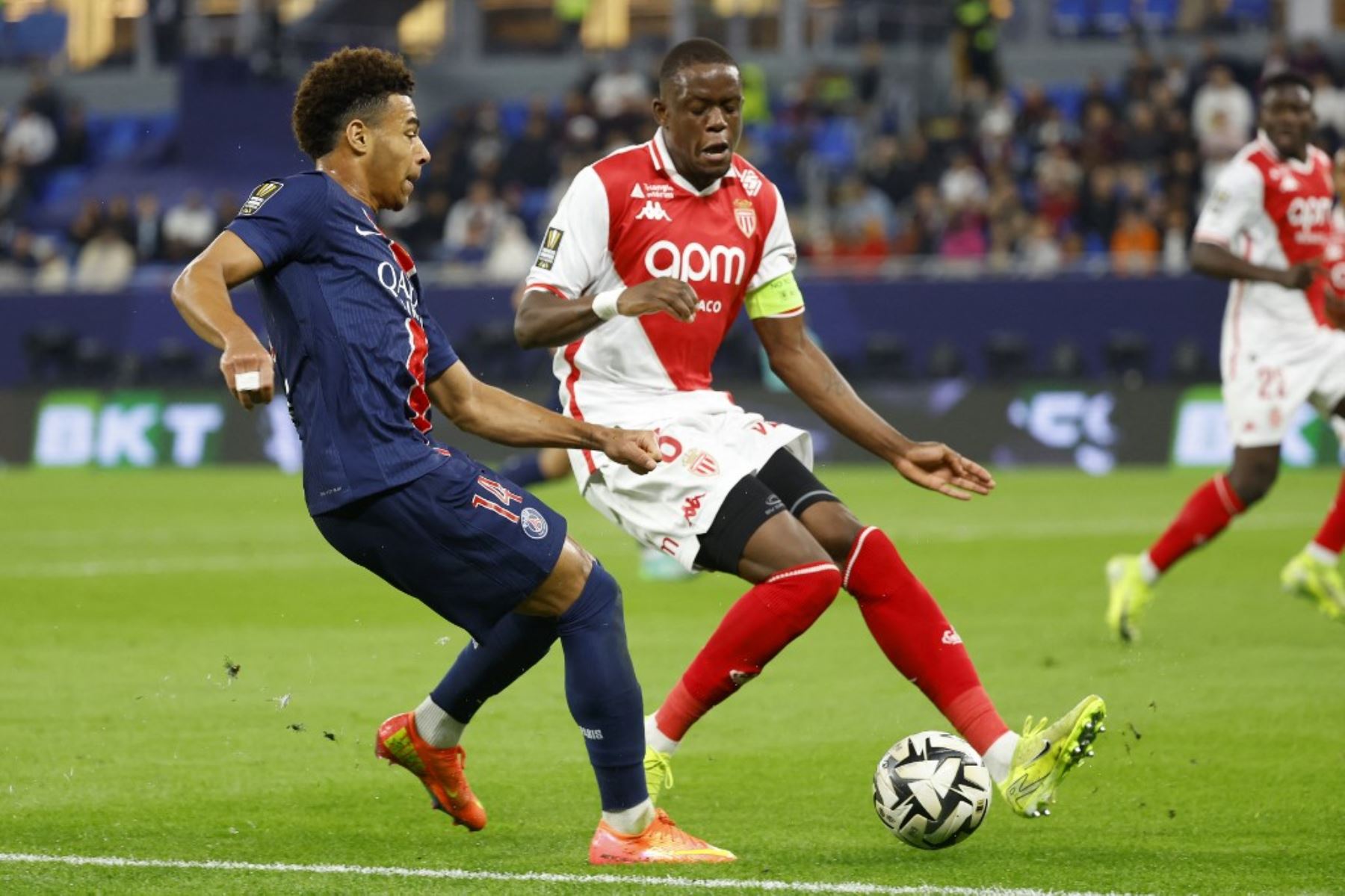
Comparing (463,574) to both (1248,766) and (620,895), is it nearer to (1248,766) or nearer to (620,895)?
(620,895)

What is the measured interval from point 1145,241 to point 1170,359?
195cm

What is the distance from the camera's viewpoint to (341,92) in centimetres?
534

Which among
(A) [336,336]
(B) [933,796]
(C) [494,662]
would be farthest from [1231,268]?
(A) [336,336]

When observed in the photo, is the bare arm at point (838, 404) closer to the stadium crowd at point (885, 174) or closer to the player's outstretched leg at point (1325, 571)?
the player's outstretched leg at point (1325, 571)

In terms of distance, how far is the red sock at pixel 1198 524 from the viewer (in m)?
9.81

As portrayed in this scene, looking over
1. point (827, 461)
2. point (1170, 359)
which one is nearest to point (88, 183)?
point (827, 461)

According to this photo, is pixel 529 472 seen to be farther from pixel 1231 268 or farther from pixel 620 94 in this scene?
pixel 620 94

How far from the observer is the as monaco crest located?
6422 mm

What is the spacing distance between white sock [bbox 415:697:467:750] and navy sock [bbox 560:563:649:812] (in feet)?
2.01

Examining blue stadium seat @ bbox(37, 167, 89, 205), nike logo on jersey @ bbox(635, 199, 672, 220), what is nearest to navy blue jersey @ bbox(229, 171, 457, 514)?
nike logo on jersey @ bbox(635, 199, 672, 220)

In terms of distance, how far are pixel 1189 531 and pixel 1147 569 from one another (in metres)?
0.27

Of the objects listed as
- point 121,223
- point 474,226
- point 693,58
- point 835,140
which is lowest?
point 121,223

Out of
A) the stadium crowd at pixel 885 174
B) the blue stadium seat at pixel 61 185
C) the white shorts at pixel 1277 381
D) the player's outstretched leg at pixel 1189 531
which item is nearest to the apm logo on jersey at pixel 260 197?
the player's outstretched leg at pixel 1189 531

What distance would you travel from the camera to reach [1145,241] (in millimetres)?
21016
